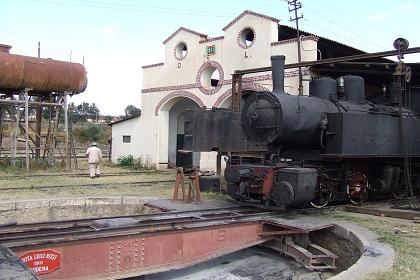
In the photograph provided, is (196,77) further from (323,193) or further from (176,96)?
(323,193)

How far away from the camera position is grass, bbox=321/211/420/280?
17.9ft

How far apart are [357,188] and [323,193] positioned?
3.76 feet

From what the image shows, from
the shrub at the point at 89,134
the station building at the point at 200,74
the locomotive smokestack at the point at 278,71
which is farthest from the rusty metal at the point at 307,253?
the shrub at the point at 89,134

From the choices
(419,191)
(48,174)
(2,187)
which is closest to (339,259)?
(419,191)

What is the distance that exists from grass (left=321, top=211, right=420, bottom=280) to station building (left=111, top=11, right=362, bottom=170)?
7535 mm

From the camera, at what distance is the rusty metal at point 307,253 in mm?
7770

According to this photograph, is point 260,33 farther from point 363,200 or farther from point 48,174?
point 48,174

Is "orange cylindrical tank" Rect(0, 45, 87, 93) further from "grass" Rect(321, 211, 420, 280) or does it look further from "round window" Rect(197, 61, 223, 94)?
"grass" Rect(321, 211, 420, 280)

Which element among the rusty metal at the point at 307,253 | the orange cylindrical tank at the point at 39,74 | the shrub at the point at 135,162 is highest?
the orange cylindrical tank at the point at 39,74

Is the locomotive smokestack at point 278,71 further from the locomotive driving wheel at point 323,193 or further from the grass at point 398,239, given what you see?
the grass at point 398,239

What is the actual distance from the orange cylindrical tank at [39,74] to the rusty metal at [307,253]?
43.6ft

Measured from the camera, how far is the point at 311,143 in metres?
10.2

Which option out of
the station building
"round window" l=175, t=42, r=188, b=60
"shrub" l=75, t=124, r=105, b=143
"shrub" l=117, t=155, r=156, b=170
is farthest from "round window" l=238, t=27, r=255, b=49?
"shrub" l=75, t=124, r=105, b=143

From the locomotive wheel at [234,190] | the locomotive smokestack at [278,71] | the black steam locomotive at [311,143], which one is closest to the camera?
the black steam locomotive at [311,143]
